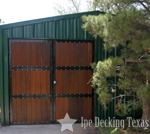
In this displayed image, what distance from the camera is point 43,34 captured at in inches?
145

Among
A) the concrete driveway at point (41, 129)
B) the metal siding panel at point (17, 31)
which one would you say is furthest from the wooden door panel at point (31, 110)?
the metal siding panel at point (17, 31)

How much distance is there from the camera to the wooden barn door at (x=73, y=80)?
378cm

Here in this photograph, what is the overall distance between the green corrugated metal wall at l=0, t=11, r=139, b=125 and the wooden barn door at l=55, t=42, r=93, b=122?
0.23m

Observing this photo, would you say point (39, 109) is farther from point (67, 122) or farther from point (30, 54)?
point (30, 54)

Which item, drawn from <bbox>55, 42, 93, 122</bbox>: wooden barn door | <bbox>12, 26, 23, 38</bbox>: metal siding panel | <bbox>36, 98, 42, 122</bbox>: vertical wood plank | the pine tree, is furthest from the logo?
<bbox>12, 26, 23, 38</bbox>: metal siding panel

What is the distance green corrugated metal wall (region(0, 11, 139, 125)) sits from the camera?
3.61 m

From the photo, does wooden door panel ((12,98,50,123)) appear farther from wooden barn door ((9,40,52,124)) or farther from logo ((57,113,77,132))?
logo ((57,113,77,132))

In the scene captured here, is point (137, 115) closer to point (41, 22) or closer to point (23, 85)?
point (23, 85)

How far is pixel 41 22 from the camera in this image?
12.0 ft

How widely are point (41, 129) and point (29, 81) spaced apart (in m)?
1.21

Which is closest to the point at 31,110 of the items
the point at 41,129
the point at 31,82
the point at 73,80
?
the point at 41,129

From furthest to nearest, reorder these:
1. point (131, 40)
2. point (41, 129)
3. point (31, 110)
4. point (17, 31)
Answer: point (31, 110)
point (17, 31)
point (41, 129)
point (131, 40)

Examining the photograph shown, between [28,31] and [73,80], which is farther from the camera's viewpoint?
[73,80]

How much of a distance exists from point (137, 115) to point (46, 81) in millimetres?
2576
